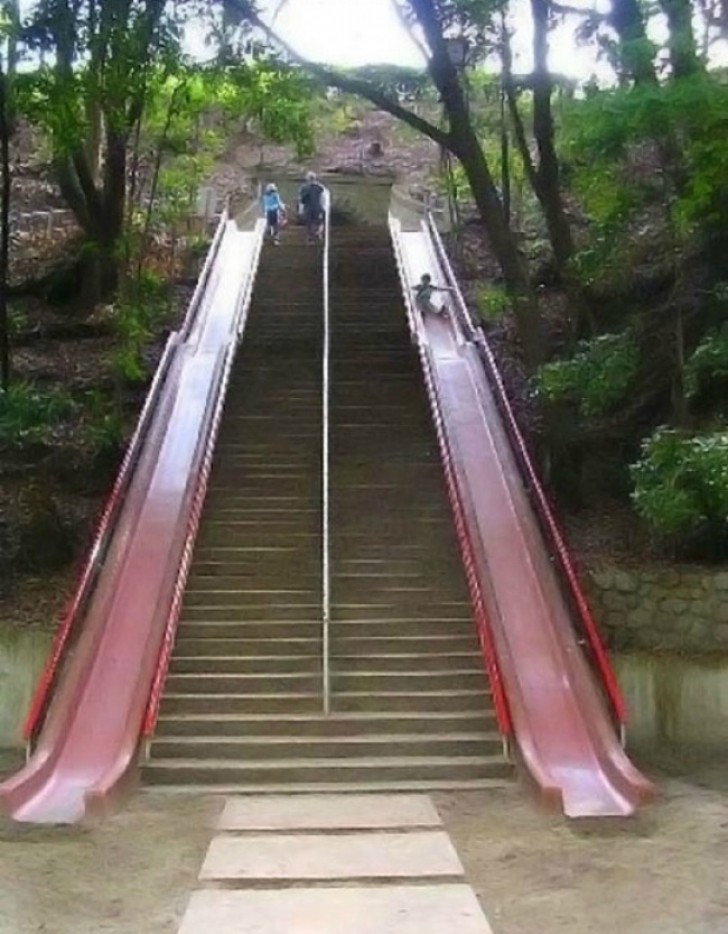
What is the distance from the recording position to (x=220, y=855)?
778 centimetres

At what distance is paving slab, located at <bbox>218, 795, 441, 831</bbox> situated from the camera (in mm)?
8445

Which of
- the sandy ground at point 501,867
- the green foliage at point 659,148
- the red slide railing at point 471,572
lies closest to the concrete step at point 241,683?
the red slide railing at point 471,572

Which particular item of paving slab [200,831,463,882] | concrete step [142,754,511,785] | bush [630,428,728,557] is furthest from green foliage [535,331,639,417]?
paving slab [200,831,463,882]

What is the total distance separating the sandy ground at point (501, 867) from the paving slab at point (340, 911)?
144 mm

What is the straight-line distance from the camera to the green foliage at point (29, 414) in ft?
50.7

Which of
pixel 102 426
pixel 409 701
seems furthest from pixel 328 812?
pixel 102 426

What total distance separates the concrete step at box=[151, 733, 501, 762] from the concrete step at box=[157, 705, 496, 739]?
161 millimetres

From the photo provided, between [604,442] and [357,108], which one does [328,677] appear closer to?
[604,442]

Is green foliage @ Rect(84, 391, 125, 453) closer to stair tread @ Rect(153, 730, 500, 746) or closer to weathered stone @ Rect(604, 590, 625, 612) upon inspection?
stair tread @ Rect(153, 730, 500, 746)

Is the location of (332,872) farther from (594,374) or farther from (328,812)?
(594,374)

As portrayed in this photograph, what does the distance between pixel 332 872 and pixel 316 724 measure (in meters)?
3.32

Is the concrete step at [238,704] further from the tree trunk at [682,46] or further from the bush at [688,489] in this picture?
the tree trunk at [682,46]

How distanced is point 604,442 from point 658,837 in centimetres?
747

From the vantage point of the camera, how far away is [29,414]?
51.8ft
